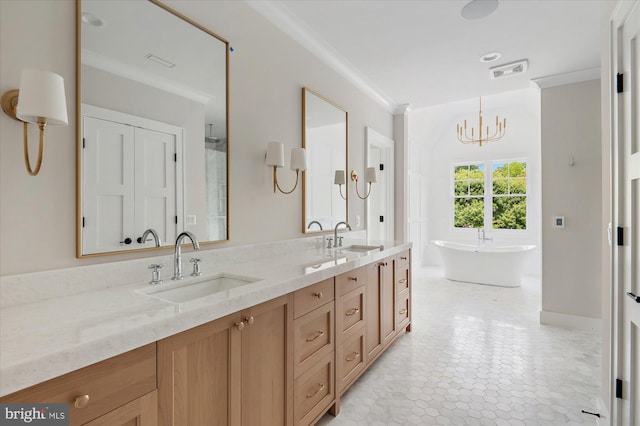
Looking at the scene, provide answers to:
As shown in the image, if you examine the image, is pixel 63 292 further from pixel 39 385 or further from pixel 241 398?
pixel 241 398

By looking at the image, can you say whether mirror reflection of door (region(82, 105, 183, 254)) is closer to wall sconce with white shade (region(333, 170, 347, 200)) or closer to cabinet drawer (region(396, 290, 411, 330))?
wall sconce with white shade (region(333, 170, 347, 200))

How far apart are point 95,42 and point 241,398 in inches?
60.9

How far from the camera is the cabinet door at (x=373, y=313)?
2.31 m

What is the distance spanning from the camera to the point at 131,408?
89cm

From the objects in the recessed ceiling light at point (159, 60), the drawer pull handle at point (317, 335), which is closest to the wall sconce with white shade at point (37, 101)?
the recessed ceiling light at point (159, 60)

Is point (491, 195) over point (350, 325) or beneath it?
over

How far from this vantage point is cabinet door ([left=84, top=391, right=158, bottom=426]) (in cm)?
84

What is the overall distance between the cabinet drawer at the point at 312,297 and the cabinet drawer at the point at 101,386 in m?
0.71

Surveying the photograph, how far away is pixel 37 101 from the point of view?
1.01 meters

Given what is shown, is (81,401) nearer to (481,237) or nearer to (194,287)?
(194,287)

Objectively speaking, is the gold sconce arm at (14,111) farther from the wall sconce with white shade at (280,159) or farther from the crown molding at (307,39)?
the crown molding at (307,39)

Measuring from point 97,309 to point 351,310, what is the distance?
1.43 metres

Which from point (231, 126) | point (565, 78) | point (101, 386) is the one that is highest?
point (565, 78)

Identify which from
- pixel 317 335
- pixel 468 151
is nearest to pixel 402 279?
pixel 317 335
